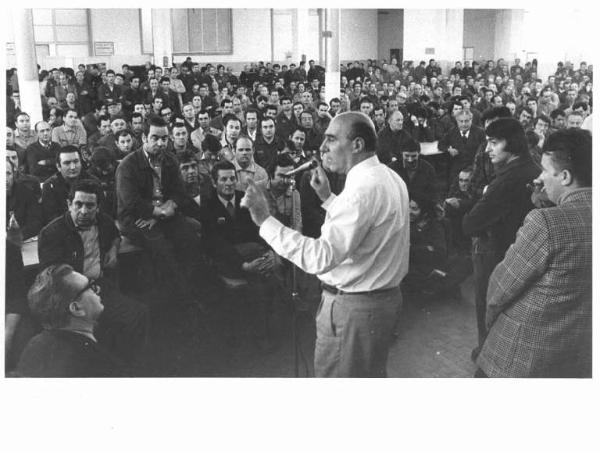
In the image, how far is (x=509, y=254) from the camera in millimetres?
2320

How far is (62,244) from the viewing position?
348cm

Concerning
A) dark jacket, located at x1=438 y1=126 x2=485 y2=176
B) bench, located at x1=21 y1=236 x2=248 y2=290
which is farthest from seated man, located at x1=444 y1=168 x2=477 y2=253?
bench, located at x1=21 y1=236 x2=248 y2=290

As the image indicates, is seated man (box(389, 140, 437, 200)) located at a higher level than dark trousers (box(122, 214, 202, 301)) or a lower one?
higher

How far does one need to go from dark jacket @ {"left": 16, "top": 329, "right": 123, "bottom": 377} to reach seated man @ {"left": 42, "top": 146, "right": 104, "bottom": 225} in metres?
1.18

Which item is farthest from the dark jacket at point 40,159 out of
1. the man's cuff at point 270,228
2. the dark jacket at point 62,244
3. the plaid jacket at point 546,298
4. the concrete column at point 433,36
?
the concrete column at point 433,36

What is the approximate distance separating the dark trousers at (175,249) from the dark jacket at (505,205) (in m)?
1.94

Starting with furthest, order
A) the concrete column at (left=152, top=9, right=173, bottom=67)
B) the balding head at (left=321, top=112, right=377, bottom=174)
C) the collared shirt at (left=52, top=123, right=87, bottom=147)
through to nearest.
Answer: the concrete column at (left=152, top=9, right=173, bottom=67) < the collared shirt at (left=52, top=123, right=87, bottom=147) < the balding head at (left=321, top=112, right=377, bottom=174)

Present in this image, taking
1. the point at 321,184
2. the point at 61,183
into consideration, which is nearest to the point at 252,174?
the point at 61,183

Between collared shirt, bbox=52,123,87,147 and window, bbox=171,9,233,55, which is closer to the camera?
collared shirt, bbox=52,123,87,147

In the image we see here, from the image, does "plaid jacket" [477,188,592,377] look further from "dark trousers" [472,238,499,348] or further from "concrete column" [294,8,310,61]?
"concrete column" [294,8,310,61]

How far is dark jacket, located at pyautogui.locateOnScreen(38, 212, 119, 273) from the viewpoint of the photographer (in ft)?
11.1

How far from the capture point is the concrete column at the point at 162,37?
18375 millimetres

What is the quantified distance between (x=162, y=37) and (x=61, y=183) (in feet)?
51.5
